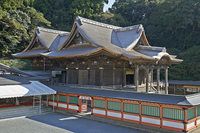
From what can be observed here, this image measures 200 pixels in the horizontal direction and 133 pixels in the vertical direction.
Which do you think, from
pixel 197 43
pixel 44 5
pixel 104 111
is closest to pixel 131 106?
pixel 104 111

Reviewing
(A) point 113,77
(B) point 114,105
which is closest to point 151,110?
(B) point 114,105

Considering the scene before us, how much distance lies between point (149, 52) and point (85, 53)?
720cm

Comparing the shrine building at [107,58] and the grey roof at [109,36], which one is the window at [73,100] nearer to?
the shrine building at [107,58]

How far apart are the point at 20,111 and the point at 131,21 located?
53070 millimetres

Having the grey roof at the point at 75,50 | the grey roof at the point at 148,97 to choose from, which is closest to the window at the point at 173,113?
the grey roof at the point at 148,97

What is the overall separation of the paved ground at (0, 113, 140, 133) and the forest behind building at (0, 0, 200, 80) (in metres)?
26.8

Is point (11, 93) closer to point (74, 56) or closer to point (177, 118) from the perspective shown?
point (74, 56)

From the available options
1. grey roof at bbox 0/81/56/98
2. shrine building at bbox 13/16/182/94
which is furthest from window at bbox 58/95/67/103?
shrine building at bbox 13/16/182/94

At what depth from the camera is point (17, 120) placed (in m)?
16.2

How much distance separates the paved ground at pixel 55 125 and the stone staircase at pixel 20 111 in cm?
98

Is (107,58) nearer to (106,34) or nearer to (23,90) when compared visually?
(106,34)

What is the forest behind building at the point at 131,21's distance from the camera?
39.5 m

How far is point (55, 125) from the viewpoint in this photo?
47.8 feet

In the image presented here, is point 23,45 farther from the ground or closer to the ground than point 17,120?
farther from the ground
